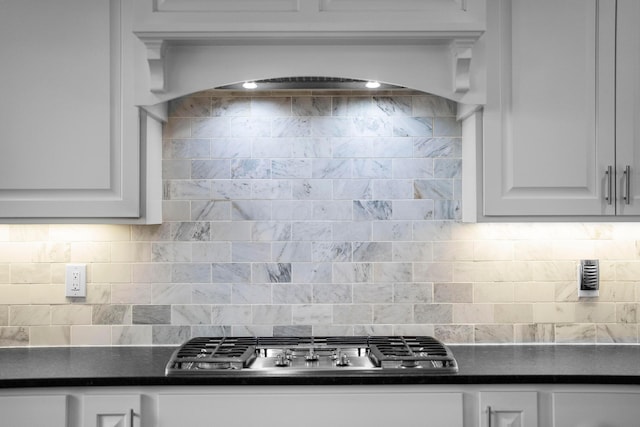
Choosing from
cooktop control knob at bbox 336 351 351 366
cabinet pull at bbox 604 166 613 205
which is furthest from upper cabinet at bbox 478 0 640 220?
cooktop control knob at bbox 336 351 351 366

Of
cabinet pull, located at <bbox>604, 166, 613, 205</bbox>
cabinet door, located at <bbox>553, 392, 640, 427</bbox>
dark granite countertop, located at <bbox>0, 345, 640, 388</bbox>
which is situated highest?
cabinet pull, located at <bbox>604, 166, 613, 205</bbox>

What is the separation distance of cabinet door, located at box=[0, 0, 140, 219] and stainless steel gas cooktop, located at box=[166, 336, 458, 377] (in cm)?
69

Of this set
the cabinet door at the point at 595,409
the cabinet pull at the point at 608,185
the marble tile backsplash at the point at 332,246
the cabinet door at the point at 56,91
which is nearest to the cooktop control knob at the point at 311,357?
the marble tile backsplash at the point at 332,246

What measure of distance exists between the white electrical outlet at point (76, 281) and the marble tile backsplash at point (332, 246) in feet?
0.10

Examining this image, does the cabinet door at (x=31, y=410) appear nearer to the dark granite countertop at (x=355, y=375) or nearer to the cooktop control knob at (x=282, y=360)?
the dark granite countertop at (x=355, y=375)

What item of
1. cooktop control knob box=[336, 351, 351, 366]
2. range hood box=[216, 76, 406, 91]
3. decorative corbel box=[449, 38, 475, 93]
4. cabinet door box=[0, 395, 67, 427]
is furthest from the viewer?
range hood box=[216, 76, 406, 91]

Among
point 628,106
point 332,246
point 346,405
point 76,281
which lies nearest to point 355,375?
point 346,405

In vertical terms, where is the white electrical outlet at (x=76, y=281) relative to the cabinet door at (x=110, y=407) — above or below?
above

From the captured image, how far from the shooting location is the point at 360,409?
2.16 m

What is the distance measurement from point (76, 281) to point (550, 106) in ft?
6.43

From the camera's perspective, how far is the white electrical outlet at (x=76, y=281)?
2.73m

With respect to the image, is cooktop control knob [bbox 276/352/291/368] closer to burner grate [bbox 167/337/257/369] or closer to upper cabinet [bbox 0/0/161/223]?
burner grate [bbox 167/337/257/369]

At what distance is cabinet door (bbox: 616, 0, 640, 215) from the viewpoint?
2.42 m

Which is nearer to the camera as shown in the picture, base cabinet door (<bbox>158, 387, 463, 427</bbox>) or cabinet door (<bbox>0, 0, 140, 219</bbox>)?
base cabinet door (<bbox>158, 387, 463, 427</bbox>)
